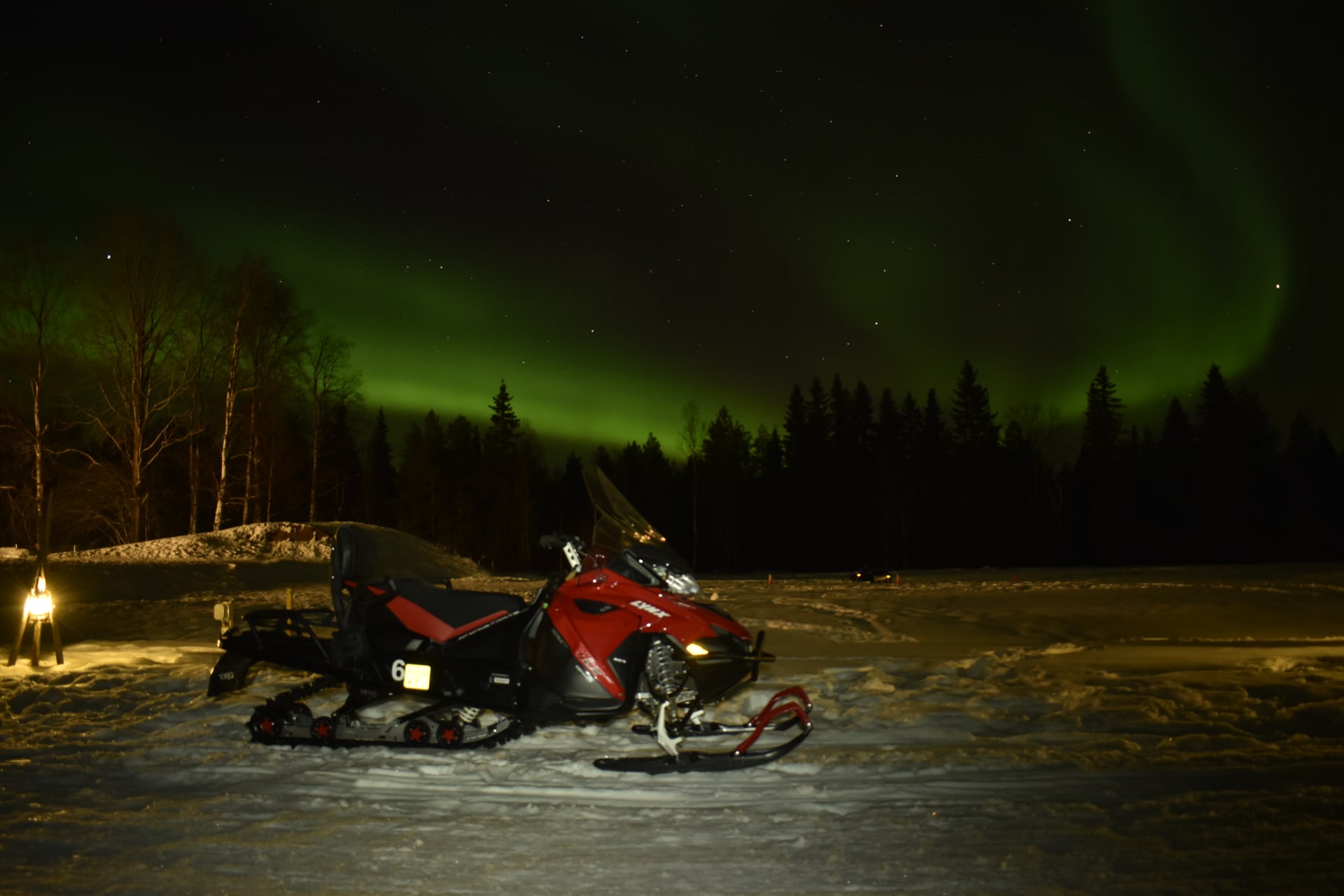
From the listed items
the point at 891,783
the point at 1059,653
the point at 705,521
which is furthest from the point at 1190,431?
the point at 891,783

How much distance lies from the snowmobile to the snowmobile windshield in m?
0.01

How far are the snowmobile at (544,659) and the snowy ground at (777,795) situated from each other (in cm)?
18

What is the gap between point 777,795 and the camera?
4.80 meters

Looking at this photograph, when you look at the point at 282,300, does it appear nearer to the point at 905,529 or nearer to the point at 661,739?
the point at 661,739

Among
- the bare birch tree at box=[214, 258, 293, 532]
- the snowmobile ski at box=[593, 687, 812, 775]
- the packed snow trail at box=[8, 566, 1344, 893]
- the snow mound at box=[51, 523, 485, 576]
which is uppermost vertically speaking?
the bare birch tree at box=[214, 258, 293, 532]

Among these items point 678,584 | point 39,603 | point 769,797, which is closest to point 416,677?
point 678,584

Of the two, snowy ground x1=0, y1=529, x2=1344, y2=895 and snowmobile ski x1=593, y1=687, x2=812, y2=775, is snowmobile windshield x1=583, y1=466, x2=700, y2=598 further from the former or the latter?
snowy ground x1=0, y1=529, x2=1344, y2=895

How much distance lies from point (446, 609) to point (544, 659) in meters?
0.80

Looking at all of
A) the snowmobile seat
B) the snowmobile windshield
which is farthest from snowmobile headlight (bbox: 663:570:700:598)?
the snowmobile seat

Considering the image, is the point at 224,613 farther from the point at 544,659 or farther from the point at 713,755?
the point at 713,755

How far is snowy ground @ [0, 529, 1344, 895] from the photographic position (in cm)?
369

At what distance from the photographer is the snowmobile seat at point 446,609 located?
6004 mm

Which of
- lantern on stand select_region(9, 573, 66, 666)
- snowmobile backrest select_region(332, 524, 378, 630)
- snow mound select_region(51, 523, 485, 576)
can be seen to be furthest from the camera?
snow mound select_region(51, 523, 485, 576)

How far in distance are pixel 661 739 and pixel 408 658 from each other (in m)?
1.84
